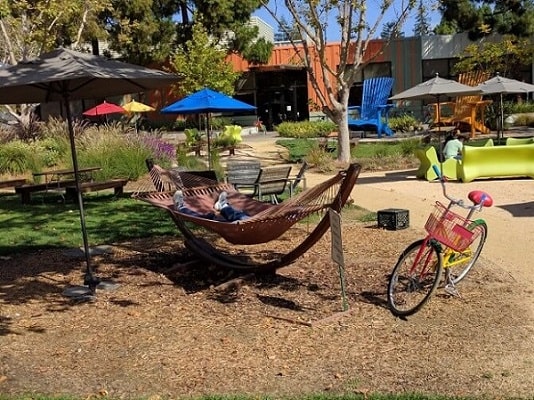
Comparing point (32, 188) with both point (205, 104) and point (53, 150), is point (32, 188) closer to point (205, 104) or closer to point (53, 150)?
point (205, 104)

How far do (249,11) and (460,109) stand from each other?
15111 mm

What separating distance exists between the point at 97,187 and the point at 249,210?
580cm

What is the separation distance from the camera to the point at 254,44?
3719cm

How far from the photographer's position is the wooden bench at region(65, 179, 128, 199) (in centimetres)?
1207

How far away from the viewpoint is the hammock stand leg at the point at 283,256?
18.0 ft

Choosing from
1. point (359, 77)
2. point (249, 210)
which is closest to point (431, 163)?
point (249, 210)

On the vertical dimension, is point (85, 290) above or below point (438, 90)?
below

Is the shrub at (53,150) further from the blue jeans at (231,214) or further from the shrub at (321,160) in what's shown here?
the blue jeans at (231,214)

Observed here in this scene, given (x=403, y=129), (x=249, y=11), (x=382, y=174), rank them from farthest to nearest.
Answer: (x=249, y=11) → (x=403, y=129) → (x=382, y=174)

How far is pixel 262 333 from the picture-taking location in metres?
5.11

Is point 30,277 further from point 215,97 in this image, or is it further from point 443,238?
point 215,97

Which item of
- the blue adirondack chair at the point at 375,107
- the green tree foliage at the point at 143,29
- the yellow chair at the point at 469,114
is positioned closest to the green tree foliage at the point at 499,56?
the yellow chair at the point at 469,114

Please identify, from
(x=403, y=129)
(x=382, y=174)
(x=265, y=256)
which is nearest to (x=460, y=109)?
(x=403, y=129)

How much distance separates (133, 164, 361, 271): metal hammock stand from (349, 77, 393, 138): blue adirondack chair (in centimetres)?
2067
